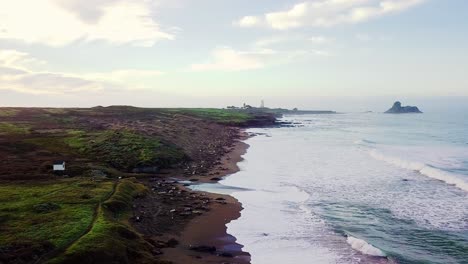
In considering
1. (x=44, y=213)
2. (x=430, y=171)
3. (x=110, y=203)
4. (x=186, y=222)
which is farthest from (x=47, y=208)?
(x=430, y=171)

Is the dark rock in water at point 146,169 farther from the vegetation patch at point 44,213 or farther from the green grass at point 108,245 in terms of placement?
the green grass at point 108,245

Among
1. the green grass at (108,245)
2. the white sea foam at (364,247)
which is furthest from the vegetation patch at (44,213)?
the white sea foam at (364,247)

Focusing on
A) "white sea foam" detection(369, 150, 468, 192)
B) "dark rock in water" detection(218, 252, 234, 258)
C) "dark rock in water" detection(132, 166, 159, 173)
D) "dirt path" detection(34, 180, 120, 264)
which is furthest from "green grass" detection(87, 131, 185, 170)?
"white sea foam" detection(369, 150, 468, 192)

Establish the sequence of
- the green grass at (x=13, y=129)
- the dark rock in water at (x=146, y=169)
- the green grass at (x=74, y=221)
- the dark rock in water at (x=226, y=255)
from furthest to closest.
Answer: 1. the green grass at (x=13, y=129)
2. the dark rock in water at (x=146, y=169)
3. the dark rock in water at (x=226, y=255)
4. the green grass at (x=74, y=221)

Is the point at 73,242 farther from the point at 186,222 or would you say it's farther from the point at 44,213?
the point at 186,222

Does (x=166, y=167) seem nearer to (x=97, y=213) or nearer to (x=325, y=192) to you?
(x=325, y=192)

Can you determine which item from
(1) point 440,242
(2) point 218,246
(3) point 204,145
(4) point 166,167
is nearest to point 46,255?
(2) point 218,246
